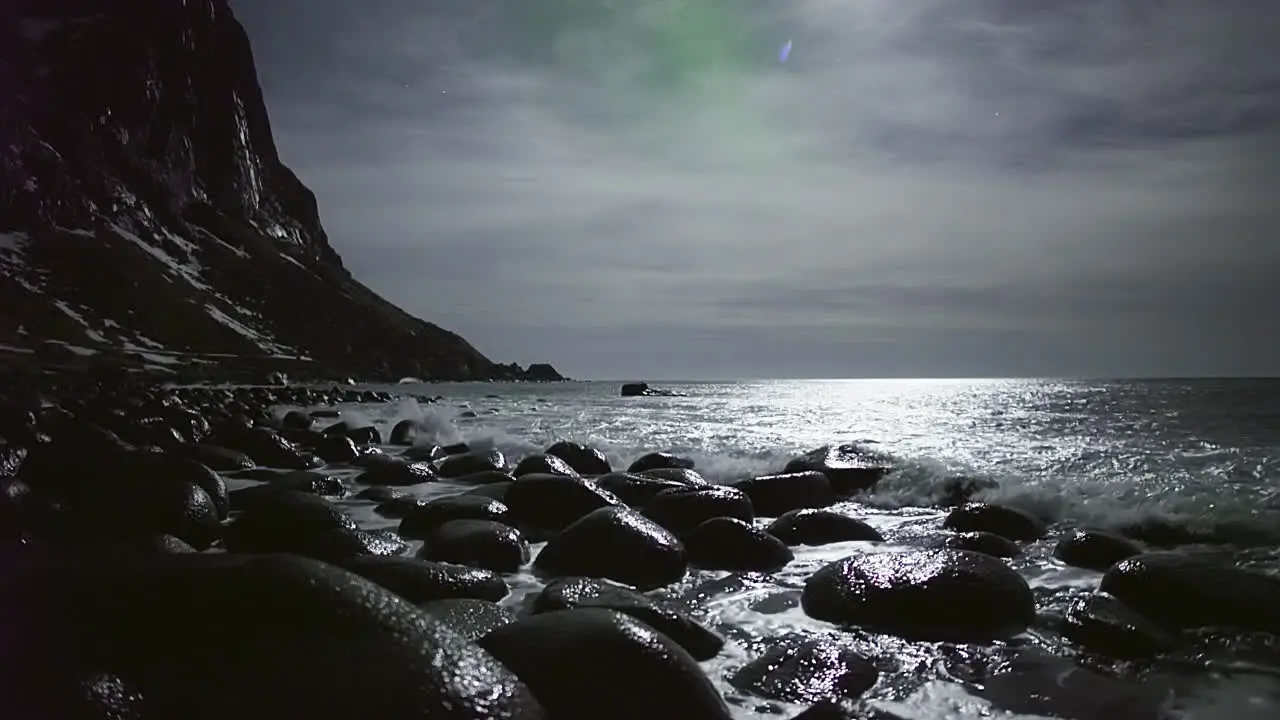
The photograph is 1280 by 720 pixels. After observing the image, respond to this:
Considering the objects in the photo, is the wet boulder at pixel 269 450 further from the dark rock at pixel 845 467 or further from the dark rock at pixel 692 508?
the dark rock at pixel 845 467

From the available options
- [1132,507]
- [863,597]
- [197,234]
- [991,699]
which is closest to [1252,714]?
[991,699]

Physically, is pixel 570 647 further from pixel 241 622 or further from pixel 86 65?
pixel 86 65

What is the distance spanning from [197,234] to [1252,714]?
127300mm

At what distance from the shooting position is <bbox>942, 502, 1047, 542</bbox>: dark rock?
787 centimetres

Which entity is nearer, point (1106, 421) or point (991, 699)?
point (991, 699)

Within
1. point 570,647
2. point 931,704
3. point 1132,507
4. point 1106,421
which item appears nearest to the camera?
point 570,647

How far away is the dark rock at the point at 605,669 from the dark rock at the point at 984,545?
14.3 ft

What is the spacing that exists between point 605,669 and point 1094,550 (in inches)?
214

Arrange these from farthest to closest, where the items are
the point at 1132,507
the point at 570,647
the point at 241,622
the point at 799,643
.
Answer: the point at 1132,507
the point at 799,643
the point at 570,647
the point at 241,622

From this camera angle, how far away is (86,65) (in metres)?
110

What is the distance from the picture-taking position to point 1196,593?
5.00m

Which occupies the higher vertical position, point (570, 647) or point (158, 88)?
point (158, 88)

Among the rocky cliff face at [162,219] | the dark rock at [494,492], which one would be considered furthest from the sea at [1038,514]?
the rocky cliff face at [162,219]

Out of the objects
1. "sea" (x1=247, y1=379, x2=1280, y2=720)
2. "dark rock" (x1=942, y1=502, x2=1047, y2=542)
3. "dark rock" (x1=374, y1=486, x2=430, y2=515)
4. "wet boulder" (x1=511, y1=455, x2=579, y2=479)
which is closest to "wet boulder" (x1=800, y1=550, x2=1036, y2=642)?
"sea" (x1=247, y1=379, x2=1280, y2=720)
